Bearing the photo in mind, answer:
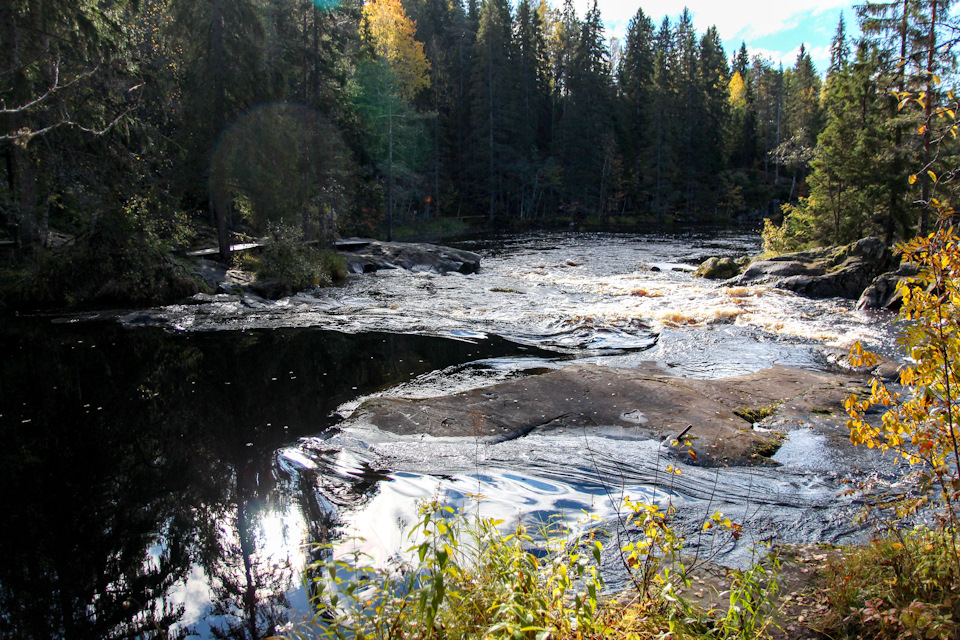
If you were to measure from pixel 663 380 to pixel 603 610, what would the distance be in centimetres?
590

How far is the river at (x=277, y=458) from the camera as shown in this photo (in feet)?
13.4

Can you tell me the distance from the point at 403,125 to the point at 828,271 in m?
27.9

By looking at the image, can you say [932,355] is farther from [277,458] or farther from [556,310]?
[556,310]

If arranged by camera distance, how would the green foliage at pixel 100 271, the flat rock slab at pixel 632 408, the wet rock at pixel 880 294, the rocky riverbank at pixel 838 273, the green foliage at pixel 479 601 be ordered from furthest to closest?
the rocky riverbank at pixel 838 273 → the wet rock at pixel 880 294 → the green foliage at pixel 100 271 → the flat rock slab at pixel 632 408 → the green foliage at pixel 479 601

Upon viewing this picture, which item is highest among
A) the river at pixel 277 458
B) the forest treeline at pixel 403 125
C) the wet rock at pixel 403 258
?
the forest treeline at pixel 403 125

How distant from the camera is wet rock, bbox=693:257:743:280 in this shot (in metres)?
21.2

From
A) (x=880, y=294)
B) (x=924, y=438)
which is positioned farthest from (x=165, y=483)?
(x=880, y=294)

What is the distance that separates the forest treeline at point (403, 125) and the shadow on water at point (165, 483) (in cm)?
353

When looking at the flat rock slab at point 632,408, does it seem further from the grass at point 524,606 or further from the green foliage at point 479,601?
the green foliage at point 479,601

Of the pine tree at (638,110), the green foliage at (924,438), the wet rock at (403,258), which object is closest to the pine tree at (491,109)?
the pine tree at (638,110)

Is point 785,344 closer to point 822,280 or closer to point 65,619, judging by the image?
point 822,280

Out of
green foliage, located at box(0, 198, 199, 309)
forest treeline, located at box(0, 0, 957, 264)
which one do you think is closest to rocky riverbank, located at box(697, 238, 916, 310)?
forest treeline, located at box(0, 0, 957, 264)

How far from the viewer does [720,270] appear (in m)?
21.2

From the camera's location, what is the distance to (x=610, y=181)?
57625 mm
